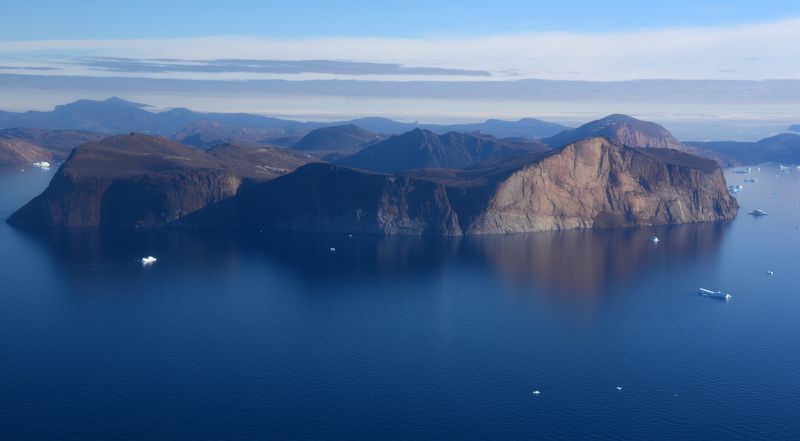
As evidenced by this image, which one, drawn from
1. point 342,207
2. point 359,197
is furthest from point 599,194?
point 342,207

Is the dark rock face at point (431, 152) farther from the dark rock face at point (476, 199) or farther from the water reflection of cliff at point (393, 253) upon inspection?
the water reflection of cliff at point (393, 253)

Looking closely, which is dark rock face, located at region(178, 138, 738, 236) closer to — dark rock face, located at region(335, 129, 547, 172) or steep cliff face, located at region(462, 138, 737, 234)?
steep cliff face, located at region(462, 138, 737, 234)

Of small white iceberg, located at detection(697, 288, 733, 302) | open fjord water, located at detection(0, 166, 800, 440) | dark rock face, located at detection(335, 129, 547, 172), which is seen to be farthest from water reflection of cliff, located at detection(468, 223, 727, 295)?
dark rock face, located at detection(335, 129, 547, 172)

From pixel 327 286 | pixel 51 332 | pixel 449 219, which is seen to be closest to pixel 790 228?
pixel 449 219

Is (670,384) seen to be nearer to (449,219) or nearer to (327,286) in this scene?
(327,286)

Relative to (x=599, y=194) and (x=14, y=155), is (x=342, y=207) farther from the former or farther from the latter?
(x=14, y=155)
